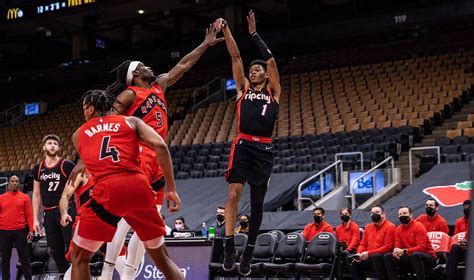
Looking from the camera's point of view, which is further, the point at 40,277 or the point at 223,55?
the point at 223,55

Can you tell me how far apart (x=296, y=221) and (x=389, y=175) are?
11.7 feet

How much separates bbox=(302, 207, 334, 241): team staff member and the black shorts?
226 inches

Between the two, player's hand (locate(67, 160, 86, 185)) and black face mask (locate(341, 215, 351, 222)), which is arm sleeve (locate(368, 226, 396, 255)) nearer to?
black face mask (locate(341, 215, 351, 222))

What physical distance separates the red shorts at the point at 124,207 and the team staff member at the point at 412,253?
21.7ft

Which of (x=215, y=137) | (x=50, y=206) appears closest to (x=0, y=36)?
(x=215, y=137)

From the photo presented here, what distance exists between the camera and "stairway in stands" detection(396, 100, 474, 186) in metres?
20.7

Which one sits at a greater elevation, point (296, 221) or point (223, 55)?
point (223, 55)

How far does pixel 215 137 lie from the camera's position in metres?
26.3

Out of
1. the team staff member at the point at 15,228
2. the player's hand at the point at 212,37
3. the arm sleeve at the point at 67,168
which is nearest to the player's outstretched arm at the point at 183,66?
the player's hand at the point at 212,37

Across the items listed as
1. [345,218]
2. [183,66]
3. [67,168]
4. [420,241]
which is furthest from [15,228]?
[420,241]

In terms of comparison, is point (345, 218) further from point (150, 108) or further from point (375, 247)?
point (150, 108)

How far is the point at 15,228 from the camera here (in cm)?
1360

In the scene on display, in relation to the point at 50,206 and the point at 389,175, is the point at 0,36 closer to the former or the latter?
the point at 389,175

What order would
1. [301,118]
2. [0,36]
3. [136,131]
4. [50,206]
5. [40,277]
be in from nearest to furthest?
[136,131] → [50,206] → [40,277] → [301,118] → [0,36]
